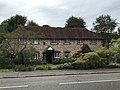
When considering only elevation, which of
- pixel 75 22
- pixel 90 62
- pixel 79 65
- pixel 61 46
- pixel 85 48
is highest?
pixel 75 22

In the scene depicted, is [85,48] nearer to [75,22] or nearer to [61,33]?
[61,33]

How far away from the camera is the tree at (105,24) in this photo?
81625 millimetres

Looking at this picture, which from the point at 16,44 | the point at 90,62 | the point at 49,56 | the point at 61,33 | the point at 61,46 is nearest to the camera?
the point at 90,62

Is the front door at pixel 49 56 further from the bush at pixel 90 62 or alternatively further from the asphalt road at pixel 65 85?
the asphalt road at pixel 65 85

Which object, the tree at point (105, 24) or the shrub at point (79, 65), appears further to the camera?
the tree at point (105, 24)

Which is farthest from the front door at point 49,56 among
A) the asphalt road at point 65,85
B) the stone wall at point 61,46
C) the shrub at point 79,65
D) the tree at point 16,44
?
the asphalt road at point 65,85

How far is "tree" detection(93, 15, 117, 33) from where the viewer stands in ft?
268

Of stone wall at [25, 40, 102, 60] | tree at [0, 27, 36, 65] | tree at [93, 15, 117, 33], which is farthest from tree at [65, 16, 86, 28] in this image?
tree at [0, 27, 36, 65]

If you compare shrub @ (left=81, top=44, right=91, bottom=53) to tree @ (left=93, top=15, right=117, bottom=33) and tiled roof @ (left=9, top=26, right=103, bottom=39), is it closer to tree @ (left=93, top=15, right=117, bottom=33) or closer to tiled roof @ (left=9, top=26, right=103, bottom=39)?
tiled roof @ (left=9, top=26, right=103, bottom=39)

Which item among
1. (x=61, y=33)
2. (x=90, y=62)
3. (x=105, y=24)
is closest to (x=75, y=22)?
(x=105, y=24)

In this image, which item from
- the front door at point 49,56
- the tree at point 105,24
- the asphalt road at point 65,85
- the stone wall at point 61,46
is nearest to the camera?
the asphalt road at point 65,85

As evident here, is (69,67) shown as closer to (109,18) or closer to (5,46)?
(5,46)

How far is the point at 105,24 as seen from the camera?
81938 mm

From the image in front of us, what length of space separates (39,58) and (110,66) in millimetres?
27541
